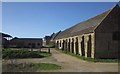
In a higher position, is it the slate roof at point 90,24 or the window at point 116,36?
the slate roof at point 90,24

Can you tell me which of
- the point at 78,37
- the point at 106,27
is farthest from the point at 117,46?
the point at 78,37

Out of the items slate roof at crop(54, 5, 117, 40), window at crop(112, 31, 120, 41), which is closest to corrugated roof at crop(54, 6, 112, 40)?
slate roof at crop(54, 5, 117, 40)

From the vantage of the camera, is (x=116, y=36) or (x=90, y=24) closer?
(x=116, y=36)

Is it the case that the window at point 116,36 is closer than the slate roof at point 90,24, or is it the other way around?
the window at point 116,36

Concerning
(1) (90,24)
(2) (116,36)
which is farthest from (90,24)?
(2) (116,36)

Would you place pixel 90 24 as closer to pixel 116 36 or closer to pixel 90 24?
pixel 90 24

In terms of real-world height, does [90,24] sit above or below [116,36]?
above

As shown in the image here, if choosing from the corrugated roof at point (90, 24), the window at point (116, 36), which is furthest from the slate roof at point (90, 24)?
the window at point (116, 36)

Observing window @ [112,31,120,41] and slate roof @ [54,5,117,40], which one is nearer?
window @ [112,31,120,41]

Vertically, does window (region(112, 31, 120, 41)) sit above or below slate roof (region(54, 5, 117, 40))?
below

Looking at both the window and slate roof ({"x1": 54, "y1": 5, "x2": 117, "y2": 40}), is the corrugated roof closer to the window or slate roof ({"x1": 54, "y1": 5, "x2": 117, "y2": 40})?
slate roof ({"x1": 54, "y1": 5, "x2": 117, "y2": 40})

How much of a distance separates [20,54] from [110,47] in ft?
40.9

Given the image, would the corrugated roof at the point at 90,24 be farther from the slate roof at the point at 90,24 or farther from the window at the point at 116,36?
the window at the point at 116,36

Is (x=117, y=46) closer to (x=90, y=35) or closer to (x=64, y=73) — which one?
(x=90, y=35)
